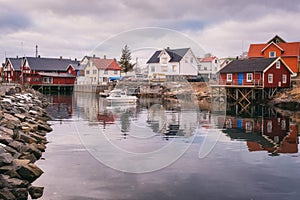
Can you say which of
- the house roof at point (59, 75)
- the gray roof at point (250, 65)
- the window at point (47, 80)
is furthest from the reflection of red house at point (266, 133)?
the window at point (47, 80)

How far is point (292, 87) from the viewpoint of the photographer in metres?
44.5

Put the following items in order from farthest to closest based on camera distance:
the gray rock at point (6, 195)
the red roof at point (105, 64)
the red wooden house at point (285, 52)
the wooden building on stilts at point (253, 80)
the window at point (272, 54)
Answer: the red roof at point (105, 64) < the window at point (272, 54) < the red wooden house at point (285, 52) < the wooden building on stilts at point (253, 80) < the gray rock at point (6, 195)

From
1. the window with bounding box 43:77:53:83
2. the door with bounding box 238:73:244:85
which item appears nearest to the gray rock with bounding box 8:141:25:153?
the door with bounding box 238:73:244:85

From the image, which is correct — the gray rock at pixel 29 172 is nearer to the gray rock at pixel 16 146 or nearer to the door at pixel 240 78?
the gray rock at pixel 16 146

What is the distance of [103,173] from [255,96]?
3711cm

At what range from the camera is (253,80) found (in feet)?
141

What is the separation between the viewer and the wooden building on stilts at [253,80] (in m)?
42.7

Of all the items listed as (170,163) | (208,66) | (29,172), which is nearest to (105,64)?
(208,66)

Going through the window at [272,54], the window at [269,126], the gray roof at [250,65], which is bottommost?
the window at [269,126]

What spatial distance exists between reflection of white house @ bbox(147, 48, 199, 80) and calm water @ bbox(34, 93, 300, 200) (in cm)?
4552

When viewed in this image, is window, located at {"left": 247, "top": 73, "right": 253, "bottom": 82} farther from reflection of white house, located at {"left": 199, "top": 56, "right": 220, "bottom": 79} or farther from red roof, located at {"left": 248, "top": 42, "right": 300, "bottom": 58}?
reflection of white house, located at {"left": 199, "top": 56, "right": 220, "bottom": 79}

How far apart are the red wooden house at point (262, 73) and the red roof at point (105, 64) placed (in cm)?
4013

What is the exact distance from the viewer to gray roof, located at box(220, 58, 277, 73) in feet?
141

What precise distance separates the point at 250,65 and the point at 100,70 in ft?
141
